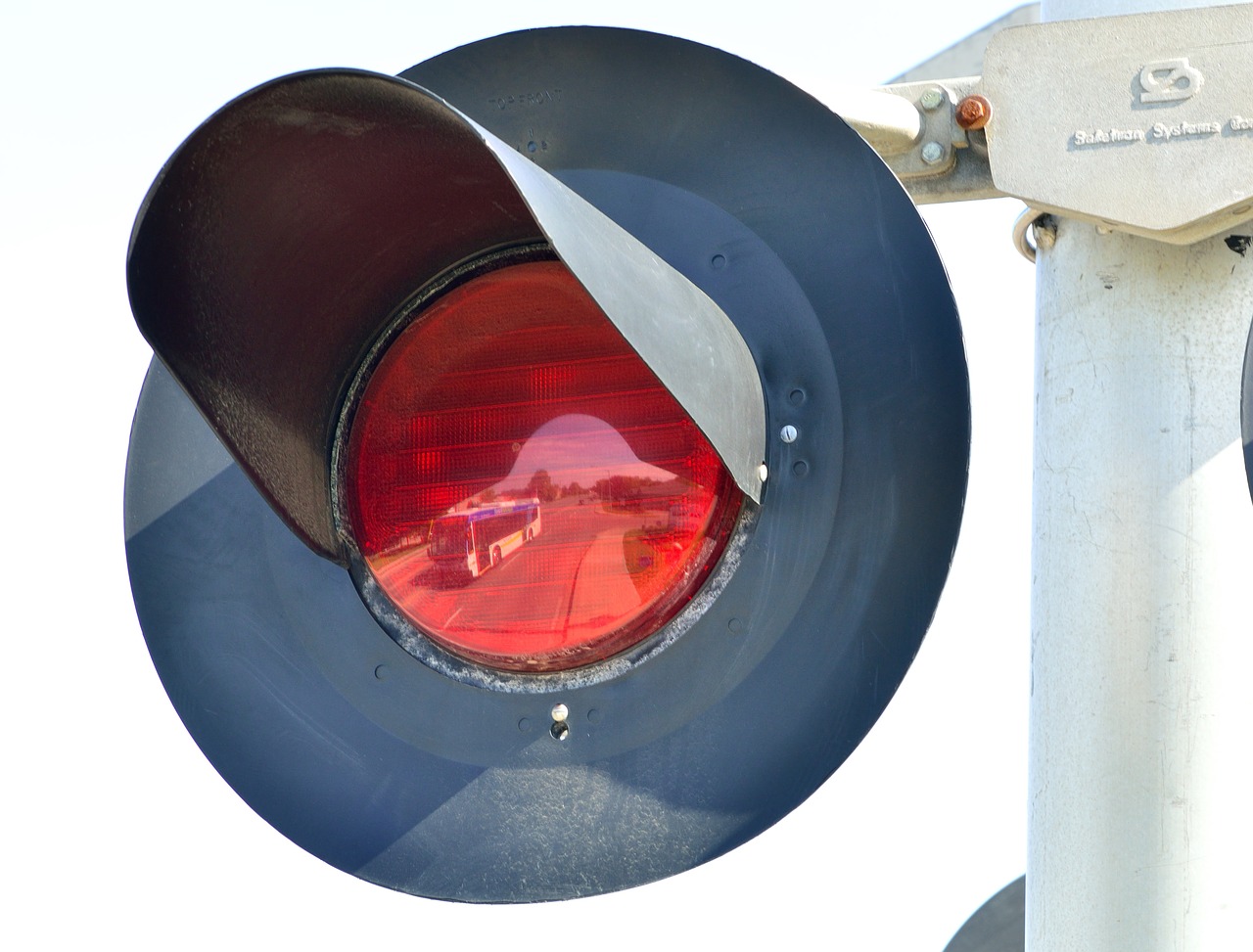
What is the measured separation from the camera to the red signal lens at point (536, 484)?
4.73ft

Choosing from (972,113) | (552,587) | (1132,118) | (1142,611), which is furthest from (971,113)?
(552,587)

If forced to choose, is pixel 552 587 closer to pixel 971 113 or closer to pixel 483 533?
pixel 483 533

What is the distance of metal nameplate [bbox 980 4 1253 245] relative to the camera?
1463mm

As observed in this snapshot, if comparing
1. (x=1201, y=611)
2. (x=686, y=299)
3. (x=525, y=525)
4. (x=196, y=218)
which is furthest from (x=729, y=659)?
(x=196, y=218)

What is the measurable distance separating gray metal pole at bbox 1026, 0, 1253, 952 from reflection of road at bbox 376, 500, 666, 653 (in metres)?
0.44

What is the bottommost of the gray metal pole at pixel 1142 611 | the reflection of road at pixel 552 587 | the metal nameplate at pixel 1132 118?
the gray metal pole at pixel 1142 611

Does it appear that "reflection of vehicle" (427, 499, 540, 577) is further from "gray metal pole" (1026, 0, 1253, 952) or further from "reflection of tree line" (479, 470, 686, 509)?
"gray metal pole" (1026, 0, 1253, 952)

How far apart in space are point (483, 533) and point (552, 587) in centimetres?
8

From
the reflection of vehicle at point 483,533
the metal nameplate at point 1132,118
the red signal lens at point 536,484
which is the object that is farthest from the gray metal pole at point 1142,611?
the reflection of vehicle at point 483,533

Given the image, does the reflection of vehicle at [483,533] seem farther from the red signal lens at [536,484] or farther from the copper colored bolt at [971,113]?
the copper colored bolt at [971,113]

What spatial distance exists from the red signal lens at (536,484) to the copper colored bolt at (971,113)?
469 millimetres

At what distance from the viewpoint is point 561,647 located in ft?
4.91

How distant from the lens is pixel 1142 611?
5.11 ft

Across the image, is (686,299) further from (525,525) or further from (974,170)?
(974,170)
